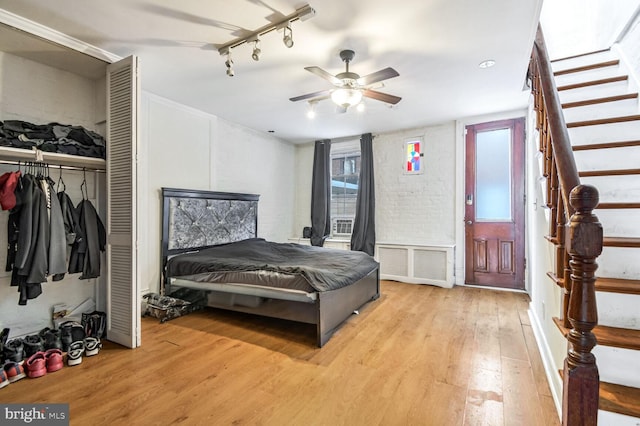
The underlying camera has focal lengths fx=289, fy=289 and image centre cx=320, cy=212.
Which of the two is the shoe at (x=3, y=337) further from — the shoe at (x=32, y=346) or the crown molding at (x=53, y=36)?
the crown molding at (x=53, y=36)

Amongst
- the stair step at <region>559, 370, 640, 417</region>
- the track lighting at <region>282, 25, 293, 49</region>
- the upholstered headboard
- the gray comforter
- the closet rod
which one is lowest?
the stair step at <region>559, 370, 640, 417</region>

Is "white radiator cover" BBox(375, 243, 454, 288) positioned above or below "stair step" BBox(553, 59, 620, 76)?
below

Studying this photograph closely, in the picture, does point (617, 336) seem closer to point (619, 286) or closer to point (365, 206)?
point (619, 286)

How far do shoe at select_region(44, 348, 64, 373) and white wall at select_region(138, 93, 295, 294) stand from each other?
3.62ft

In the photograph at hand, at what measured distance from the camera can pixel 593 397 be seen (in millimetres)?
1113

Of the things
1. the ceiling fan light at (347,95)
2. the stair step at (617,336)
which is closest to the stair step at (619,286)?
the stair step at (617,336)

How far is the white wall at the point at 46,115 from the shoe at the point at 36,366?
Answer: 562 millimetres

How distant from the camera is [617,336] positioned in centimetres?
130

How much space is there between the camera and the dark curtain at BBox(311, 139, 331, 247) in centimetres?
567

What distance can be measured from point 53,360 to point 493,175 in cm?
534

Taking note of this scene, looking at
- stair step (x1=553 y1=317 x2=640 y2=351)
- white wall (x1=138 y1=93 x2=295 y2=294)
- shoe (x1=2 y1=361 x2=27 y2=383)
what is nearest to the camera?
stair step (x1=553 y1=317 x2=640 y2=351)

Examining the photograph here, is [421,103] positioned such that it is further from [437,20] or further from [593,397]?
[593,397]

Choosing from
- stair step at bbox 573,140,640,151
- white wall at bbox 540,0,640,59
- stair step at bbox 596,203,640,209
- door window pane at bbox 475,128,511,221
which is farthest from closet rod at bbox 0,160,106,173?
white wall at bbox 540,0,640,59

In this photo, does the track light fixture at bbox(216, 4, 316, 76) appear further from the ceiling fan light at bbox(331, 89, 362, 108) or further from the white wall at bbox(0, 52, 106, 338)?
the white wall at bbox(0, 52, 106, 338)
